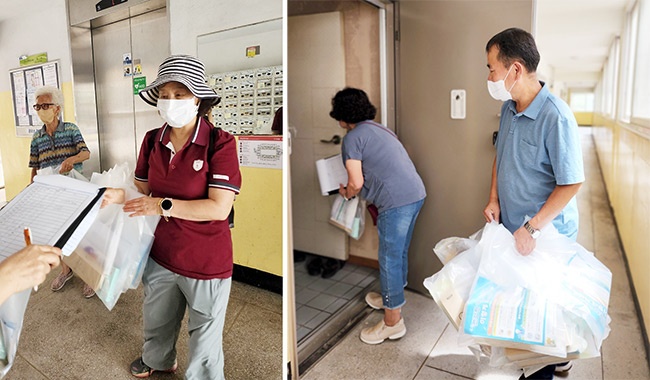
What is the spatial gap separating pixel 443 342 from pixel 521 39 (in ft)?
5.23

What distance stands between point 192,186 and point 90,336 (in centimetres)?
48

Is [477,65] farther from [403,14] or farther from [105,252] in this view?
[105,252]

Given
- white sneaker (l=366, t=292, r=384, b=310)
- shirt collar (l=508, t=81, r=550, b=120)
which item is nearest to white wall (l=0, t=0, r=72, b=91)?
shirt collar (l=508, t=81, r=550, b=120)

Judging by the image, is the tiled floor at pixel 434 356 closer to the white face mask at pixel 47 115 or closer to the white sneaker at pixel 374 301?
the white sneaker at pixel 374 301

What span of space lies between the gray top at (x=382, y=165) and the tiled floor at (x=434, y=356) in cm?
75

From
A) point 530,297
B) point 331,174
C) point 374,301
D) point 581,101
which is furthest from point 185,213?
point 581,101

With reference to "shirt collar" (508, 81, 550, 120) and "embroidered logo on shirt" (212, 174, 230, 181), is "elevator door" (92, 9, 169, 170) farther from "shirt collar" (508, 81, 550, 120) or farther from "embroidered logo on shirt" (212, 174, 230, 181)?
"shirt collar" (508, 81, 550, 120)

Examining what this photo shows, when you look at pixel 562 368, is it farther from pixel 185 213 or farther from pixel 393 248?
pixel 185 213

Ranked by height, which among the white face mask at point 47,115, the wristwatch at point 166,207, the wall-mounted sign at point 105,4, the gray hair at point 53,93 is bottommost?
the wristwatch at point 166,207

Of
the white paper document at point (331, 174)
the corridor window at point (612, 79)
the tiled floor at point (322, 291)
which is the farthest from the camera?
the corridor window at point (612, 79)

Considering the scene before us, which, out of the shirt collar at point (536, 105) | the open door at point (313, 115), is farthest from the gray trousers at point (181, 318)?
the open door at point (313, 115)

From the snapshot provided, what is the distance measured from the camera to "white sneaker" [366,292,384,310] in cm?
296

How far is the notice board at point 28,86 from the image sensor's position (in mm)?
1089

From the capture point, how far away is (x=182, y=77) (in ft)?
4.27
